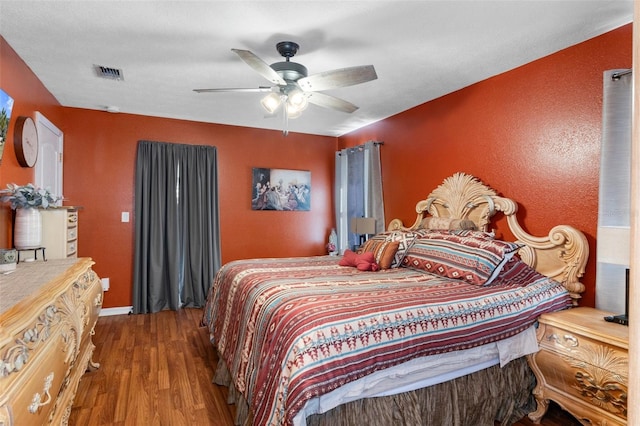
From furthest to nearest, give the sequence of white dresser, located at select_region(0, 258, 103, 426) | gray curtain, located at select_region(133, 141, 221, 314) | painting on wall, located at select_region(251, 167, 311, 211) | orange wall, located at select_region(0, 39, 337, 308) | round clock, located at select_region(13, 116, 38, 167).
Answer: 1. painting on wall, located at select_region(251, 167, 311, 211)
2. gray curtain, located at select_region(133, 141, 221, 314)
3. orange wall, located at select_region(0, 39, 337, 308)
4. round clock, located at select_region(13, 116, 38, 167)
5. white dresser, located at select_region(0, 258, 103, 426)

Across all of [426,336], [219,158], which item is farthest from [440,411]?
[219,158]

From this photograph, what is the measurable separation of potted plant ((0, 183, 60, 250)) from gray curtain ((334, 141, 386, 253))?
3.42 metres

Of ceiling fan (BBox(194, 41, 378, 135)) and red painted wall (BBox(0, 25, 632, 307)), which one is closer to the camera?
ceiling fan (BBox(194, 41, 378, 135))

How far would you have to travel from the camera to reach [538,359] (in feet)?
7.30

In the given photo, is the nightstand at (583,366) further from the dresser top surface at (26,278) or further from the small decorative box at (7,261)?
the small decorative box at (7,261)

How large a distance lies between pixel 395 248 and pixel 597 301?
4.62ft

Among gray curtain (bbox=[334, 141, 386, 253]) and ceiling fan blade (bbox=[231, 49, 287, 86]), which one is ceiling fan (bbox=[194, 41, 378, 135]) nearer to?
ceiling fan blade (bbox=[231, 49, 287, 86])

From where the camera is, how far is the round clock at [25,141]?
268cm

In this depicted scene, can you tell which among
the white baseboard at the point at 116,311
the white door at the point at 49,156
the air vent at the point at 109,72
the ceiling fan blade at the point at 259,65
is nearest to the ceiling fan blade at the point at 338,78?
the ceiling fan blade at the point at 259,65

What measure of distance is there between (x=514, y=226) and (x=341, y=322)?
1.97 meters

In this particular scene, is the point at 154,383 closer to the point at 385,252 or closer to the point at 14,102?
the point at 385,252

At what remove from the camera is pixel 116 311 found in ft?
14.4

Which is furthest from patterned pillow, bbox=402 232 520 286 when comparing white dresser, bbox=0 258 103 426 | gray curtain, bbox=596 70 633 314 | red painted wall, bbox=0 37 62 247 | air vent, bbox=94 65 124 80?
red painted wall, bbox=0 37 62 247

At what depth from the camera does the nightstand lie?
1.83 m
